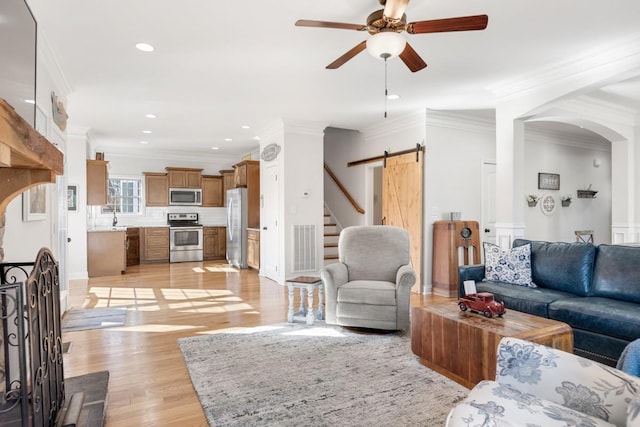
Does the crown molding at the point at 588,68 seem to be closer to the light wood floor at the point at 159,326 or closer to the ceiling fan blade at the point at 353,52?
the ceiling fan blade at the point at 353,52

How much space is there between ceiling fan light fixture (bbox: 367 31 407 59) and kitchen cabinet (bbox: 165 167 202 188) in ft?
24.3

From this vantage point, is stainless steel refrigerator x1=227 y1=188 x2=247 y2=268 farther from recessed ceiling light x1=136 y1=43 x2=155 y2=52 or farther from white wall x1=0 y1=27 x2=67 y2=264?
recessed ceiling light x1=136 y1=43 x2=155 y2=52

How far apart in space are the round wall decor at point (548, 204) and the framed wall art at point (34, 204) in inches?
292

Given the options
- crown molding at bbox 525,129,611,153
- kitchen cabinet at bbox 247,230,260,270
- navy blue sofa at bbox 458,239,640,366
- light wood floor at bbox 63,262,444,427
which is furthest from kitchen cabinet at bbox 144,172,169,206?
crown molding at bbox 525,129,611,153

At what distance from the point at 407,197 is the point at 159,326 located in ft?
12.4

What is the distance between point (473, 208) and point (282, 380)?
14.2ft

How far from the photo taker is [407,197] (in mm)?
5516

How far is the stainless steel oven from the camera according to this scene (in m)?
8.32

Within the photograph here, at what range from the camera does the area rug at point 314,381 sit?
2.06 metres

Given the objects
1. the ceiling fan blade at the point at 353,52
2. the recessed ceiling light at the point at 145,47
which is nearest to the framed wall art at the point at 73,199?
the recessed ceiling light at the point at 145,47

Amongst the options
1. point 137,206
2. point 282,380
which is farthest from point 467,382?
point 137,206

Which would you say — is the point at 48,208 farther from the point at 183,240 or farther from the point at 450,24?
the point at 183,240

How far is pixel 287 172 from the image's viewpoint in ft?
19.0

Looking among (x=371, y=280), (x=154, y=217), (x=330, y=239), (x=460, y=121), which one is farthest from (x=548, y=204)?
(x=154, y=217)
